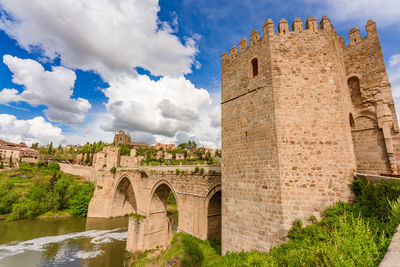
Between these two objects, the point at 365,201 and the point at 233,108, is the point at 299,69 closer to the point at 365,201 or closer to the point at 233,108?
the point at 233,108

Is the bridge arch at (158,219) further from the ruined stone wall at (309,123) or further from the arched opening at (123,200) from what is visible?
the ruined stone wall at (309,123)

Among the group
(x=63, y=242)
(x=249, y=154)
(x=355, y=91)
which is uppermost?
(x=355, y=91)

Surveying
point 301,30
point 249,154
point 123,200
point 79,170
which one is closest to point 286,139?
point 249,154

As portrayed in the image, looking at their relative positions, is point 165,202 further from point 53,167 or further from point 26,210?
point 53,167

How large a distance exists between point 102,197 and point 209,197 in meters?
21.8

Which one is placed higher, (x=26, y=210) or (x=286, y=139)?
(x=286, y=139)

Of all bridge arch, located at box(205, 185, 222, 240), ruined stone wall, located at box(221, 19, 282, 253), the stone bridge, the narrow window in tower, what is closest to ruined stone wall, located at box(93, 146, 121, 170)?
the stone bridge

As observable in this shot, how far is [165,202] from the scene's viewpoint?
18.5 meters

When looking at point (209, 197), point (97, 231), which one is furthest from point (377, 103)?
point (97, 231)

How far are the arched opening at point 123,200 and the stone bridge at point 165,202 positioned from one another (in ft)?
0.45

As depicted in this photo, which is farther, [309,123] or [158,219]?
[158,219]

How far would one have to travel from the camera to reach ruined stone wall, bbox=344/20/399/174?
7.61 m

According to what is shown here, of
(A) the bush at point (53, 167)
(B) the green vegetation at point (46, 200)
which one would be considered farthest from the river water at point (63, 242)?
(A) the bush at point (53, 167)

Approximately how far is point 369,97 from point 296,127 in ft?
14.1
